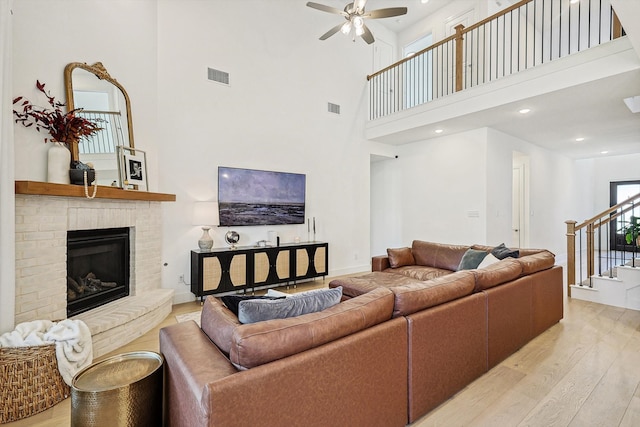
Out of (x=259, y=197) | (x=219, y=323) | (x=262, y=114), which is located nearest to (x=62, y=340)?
(x=219, y=323)

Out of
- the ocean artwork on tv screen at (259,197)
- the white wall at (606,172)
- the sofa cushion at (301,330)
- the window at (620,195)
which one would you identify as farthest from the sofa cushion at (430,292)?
the window at (620,195)

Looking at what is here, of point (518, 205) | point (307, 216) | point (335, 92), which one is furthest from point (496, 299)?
point (518, 205)

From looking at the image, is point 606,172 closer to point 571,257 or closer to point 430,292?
point 571,257

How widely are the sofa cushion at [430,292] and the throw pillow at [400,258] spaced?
88.3 inches

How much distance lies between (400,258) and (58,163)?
4.06 meters

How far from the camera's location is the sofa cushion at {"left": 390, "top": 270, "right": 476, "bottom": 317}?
1832 mm

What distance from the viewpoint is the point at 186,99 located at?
14.4 ft

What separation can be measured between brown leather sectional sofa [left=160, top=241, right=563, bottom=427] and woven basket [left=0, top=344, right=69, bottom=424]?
1087mm

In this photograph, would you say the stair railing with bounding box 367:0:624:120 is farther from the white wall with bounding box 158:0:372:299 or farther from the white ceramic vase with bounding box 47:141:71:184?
the white ceramic vase with bounding box 47:141:71:184

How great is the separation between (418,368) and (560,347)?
6.35ft

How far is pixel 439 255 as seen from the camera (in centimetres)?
448

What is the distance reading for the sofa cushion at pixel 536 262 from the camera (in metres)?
2.92

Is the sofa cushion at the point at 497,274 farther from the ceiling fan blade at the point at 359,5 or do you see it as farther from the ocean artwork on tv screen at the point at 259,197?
the ocean artwork on tv screen at the point at 259,197

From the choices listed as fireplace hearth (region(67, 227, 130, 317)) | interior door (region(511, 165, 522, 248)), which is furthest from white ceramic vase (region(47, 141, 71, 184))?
interior door (region(511, 165, 522, 248))
